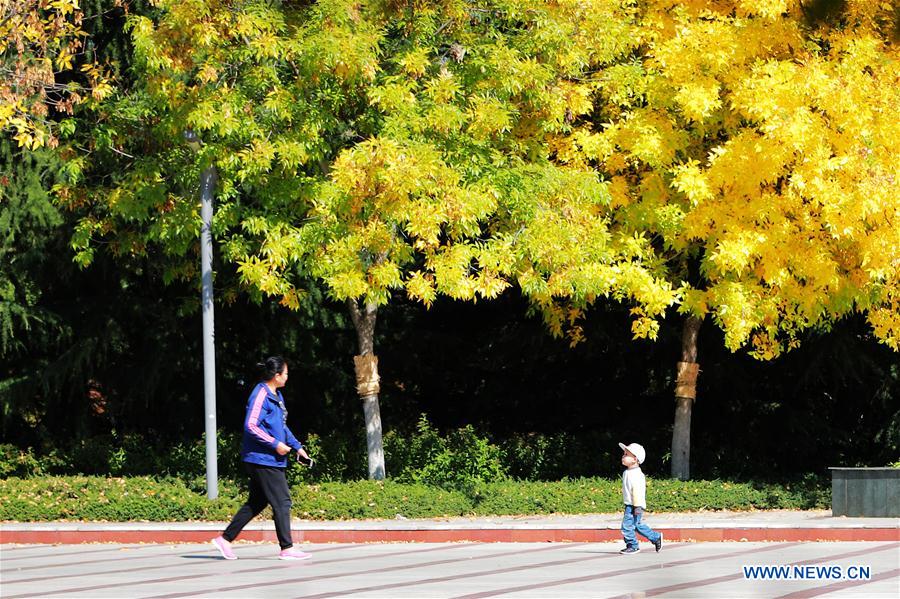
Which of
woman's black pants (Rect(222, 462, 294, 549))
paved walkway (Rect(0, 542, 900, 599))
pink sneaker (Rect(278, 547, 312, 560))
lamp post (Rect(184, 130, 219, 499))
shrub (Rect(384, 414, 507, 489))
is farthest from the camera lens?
shrub (Rect(384, 414, 507, 489))

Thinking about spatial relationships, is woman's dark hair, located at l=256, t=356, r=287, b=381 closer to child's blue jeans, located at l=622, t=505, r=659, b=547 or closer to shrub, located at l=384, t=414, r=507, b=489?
child's blue jeans, located at l=622, t=505, r=659, b=547

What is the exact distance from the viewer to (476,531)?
13297mm

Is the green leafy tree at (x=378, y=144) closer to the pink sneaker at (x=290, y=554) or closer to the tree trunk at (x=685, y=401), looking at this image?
the tree trunk at (x=685, y=401)

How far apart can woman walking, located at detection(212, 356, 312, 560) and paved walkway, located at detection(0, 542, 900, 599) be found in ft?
1.09

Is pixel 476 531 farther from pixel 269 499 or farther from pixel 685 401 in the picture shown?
pixel 685 401

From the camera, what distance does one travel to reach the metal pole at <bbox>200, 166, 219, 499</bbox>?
50.1 ft

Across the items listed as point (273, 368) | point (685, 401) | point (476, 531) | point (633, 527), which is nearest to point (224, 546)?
point (273, 368)

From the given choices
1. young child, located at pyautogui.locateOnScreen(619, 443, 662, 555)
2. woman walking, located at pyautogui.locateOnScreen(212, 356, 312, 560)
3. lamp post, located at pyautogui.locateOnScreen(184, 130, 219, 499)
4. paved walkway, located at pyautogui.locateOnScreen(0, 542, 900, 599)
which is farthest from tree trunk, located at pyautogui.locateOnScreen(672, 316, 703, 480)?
woman walking, located at pyautogui.locateOnScreen(212, 356, 312, 560)

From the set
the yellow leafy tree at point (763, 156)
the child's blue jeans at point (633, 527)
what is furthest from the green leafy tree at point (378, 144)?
the child's blue jeans at point (633, 527)

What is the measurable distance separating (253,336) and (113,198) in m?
5.93

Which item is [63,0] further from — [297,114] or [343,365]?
[343,365]

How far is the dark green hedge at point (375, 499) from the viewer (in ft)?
49.0

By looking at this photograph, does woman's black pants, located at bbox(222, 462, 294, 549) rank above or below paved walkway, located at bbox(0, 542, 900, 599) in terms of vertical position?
above

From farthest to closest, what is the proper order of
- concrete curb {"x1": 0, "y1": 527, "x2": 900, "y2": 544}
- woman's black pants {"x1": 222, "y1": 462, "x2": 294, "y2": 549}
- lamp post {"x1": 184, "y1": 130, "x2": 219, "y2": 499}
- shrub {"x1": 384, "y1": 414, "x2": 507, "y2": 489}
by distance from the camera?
shrub {"x1": 384, "y1": 414, "x2": 507, "y2": 489} → lamp post {"x1": 184, "y1": 130, "x2": 219, "y2": 499} → concrete curb {"x1": 0, "y1": 527, "x2": 900, "y2": 544} → woman's black pants {"x1": 222, "y1": 462, "x2": 294, "y2": 549}
